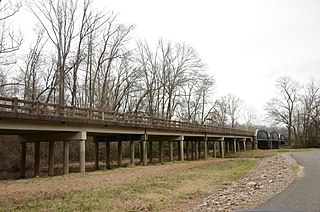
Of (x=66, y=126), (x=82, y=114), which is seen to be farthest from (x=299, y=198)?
(x=82, y=114)

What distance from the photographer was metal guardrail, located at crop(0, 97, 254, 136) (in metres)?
18.2

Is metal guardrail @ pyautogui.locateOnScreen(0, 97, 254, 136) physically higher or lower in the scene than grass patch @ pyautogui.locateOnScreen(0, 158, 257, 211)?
higher

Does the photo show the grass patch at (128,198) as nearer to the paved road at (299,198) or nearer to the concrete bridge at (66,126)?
the paved road at (299,198)

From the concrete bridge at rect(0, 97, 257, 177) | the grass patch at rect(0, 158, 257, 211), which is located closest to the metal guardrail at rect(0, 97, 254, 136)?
the concrete bridge at rect(0, 97, 257, 177)

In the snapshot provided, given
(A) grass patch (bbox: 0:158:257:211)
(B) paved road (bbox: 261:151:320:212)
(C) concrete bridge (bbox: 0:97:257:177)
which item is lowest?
(A) grass patch (bbox: 0:158:257:211)

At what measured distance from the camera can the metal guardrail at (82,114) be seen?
1823 cm

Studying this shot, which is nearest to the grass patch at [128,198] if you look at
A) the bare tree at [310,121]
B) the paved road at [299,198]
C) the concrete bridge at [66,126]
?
the paved road at [299,198]

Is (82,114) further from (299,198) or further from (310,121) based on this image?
(310,121)

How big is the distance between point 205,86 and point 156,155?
17.2 m

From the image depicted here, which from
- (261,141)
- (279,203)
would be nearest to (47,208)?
(279,203)

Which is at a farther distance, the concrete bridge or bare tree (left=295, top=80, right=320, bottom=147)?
bare tree (left=295, top=80, right=320, bottom=147)

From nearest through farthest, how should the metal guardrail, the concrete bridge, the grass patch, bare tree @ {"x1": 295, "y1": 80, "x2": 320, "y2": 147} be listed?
the grass patch
the metal guardrail
the concrete bridge
bare tree @ {"x1": 295, "y1": 80, "x2": 320, "y2": 147}

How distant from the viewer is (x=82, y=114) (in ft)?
76.7

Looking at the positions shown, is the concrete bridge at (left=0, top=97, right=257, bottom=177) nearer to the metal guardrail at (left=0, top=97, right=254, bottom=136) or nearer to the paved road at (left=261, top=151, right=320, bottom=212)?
the metal guardrail at (left=0, top=97, right=254, bottom=136)
